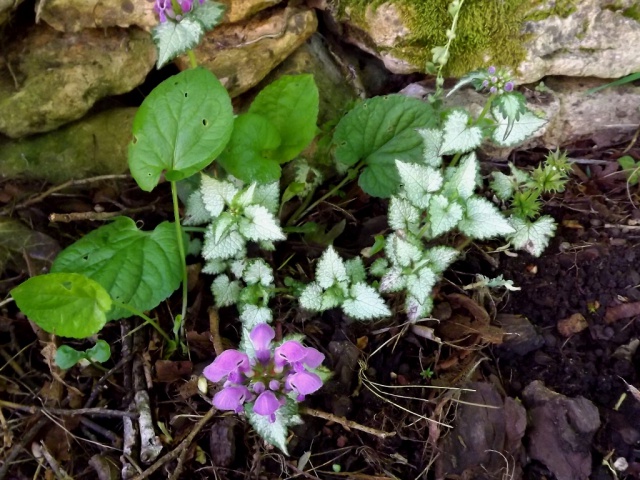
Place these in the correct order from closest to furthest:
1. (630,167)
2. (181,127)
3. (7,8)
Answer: (181,127) → (7,8) → (630,167)

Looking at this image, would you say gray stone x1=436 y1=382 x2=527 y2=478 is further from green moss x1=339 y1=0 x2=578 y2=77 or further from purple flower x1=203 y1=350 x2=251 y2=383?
green moss x1=339 y1=0 x2=578 y2=77

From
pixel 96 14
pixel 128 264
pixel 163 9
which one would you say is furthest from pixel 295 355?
pixel 96 14

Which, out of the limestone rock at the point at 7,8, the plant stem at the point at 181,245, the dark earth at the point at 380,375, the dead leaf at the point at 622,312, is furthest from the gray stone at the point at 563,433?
the limestone rock at the point at 7,8

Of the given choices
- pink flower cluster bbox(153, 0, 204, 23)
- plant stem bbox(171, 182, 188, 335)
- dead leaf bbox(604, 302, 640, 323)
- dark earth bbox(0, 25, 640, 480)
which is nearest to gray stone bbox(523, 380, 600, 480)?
dark earth bbox(0, 25, 640, 480)

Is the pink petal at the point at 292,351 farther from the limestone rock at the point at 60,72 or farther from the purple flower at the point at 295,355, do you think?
the limestone rock at the point at 60,72

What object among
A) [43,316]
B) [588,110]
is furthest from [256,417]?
[588,110]

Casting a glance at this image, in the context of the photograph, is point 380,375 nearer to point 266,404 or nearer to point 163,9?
point 266,404
